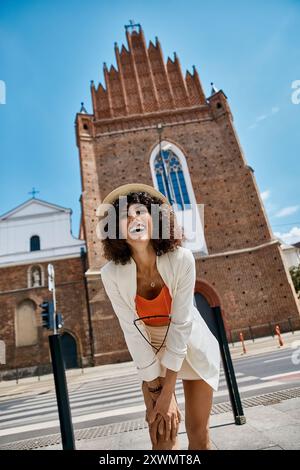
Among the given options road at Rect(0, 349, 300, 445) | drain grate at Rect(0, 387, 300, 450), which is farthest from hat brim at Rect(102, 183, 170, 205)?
road at Rect(0, 349, 300, 445)

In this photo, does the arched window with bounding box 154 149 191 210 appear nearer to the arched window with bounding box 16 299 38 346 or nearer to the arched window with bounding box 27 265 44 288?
the arched window with bounding box 27 265 44 288

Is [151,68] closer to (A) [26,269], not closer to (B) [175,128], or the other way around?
(B) [175,128]

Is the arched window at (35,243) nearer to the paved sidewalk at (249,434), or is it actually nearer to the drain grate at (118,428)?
the drain grate at (118,428)

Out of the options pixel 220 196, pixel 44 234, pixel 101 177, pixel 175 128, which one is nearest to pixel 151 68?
pixel 175 128

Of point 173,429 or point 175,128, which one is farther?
point 175,128

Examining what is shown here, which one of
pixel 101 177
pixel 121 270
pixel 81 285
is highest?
pixel 101 177

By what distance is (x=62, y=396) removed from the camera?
5.34ft

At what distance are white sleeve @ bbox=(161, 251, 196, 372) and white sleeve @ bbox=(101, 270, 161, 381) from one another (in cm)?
7

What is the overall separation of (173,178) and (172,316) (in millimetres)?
17228

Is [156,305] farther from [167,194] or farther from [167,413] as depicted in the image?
[167,194]

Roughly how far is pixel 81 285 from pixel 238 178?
461 inches

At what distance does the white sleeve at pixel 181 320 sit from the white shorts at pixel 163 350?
0.15m

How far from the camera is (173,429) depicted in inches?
56.0

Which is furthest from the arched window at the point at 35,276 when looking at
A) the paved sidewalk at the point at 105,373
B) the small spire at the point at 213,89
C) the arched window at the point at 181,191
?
the small spire at the point at 213,89
